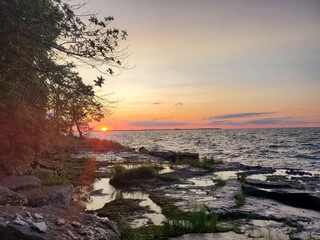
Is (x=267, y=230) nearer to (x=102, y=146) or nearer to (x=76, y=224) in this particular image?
(x=76, y=224)

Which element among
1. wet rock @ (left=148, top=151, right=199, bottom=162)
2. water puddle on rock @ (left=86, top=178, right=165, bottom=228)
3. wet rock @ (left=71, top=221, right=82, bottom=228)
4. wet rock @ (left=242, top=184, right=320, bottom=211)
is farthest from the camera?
wet rock @ (left=148, top=151, right=199, bottom=162)

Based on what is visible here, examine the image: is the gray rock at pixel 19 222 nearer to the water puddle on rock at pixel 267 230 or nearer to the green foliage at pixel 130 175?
the water puddle on rock at pixel 267 230

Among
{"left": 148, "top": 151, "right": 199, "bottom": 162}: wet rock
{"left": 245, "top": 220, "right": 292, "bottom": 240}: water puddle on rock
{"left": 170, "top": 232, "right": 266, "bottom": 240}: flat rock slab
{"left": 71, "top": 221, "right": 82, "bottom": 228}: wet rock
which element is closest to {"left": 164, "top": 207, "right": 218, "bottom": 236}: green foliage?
{"left": 170, "top": 232, "right": 266, "bottom": 240}: flat rock slab

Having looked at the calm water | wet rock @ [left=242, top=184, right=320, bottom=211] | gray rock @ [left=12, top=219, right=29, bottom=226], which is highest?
gray rock @ [left=12, top=219, right=29, bottom=226]

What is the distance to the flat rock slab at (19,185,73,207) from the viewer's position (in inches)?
561

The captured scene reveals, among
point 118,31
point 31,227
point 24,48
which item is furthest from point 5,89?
point 31,227

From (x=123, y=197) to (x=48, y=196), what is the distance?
219 inches

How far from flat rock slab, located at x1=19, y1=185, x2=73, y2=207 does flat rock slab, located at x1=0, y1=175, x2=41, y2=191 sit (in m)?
1.13

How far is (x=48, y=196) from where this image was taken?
583 inches

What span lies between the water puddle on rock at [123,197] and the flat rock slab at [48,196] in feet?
5.12

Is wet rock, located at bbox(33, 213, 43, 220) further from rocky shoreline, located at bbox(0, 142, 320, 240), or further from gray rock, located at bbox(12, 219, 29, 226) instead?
gray rock, located at bbox(12, 219, 29, 226)

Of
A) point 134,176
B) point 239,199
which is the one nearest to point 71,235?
point 239,199

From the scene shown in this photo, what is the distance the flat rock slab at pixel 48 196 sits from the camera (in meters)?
14.2

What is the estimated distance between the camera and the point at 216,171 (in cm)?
3444
